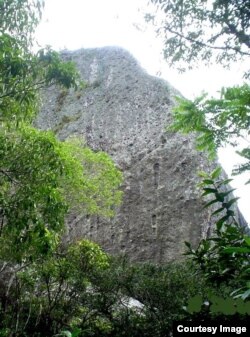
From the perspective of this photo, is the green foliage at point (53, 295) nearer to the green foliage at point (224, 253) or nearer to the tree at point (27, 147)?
the tree at point (27, 147)

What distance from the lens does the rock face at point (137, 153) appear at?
15141 millimetres

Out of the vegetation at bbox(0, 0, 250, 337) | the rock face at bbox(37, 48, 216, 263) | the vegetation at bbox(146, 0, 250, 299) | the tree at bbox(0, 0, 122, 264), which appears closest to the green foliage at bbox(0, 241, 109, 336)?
the vegetation at bbox(0, 0, 250, 337)

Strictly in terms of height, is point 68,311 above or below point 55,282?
below

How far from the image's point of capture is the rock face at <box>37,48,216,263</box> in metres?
15.1

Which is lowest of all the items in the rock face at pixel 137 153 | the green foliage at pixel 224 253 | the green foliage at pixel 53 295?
the green foliage at pixel 224 253

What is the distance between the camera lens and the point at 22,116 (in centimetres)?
535

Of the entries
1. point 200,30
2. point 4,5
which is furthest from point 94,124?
point 4,5

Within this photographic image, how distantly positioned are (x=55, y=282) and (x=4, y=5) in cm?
562

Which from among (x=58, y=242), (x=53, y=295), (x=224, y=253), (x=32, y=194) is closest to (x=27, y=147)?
(x=32, y=194)

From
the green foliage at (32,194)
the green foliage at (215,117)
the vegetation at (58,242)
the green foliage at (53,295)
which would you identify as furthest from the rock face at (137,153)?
the green foliage at (215,117)

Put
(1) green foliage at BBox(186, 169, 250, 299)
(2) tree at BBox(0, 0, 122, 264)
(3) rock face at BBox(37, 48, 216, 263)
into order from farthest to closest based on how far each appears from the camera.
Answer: (3) rock face at BBox(37, 48, 216, 263) → (2) tree at BBox(0, 0, 122, 264) → (1) green foliage at BBox(186, 169, 250, 299)

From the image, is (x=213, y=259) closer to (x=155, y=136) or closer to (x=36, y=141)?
(x=36, y=141)

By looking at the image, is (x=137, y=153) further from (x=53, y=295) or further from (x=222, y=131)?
(x=222, y=131)

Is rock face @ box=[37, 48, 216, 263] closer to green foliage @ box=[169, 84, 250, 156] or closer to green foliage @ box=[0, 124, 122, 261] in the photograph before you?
green foliage @ box=[0, 124, 122, 261]
